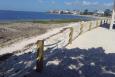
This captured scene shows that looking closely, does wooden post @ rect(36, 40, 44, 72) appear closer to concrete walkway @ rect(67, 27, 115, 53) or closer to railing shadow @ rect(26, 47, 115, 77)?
railing shadow @ rect(26, 47, 115, 77)

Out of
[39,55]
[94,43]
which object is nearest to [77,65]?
[39,55]

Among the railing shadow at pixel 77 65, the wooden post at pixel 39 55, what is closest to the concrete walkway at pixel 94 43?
the railing shadow at pixel 77 65

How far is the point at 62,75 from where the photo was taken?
8070 mm

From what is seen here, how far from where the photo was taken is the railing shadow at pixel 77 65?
829cm

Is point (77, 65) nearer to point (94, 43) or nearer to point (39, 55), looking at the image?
point (39, 55)

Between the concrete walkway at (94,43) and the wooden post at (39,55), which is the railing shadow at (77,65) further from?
the concrete walkway at (94,43)

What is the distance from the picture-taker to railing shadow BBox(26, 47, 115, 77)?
27.2 ft

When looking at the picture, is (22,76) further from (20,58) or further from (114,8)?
(114,8)

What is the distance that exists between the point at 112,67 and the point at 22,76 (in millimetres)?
3420

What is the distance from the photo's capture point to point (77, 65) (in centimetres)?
949

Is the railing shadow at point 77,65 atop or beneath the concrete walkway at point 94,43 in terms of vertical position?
atop

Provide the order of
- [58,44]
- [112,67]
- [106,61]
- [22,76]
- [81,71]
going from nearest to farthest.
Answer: [22,76], [81,71], [112,67], [106,61], [58,44]

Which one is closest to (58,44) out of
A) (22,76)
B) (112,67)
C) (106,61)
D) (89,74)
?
(106,61)

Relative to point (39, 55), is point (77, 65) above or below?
below
